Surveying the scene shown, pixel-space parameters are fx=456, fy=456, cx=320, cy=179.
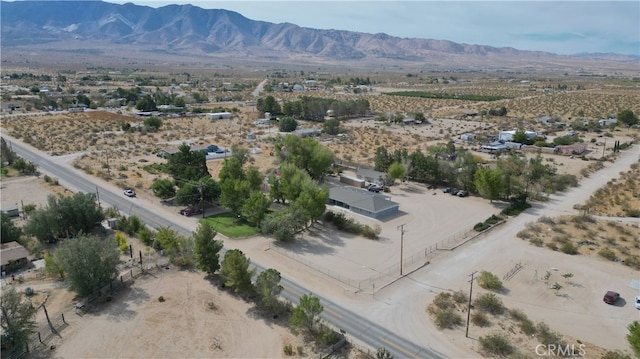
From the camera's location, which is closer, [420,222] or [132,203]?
[420,222]

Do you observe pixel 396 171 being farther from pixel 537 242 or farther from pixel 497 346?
pixel 497 346

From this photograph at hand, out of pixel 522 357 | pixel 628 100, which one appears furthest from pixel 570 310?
pixel 628 100

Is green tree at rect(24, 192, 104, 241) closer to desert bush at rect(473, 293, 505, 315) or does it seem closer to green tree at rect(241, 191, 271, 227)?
green tree at rect(241, 191, 271, 227)


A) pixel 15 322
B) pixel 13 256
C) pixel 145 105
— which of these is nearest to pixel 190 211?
pixel 13 256

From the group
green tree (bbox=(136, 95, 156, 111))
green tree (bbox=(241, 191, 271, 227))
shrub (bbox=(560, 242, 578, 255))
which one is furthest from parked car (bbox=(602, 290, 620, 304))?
green tree (bbox=(136, 95, 156, 111))

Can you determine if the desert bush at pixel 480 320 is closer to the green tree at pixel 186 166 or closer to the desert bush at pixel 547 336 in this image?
the desert bush at pixel 547 336

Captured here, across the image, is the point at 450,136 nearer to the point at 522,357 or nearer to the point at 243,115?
the point at 243,115

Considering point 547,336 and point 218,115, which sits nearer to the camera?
point 547,336
